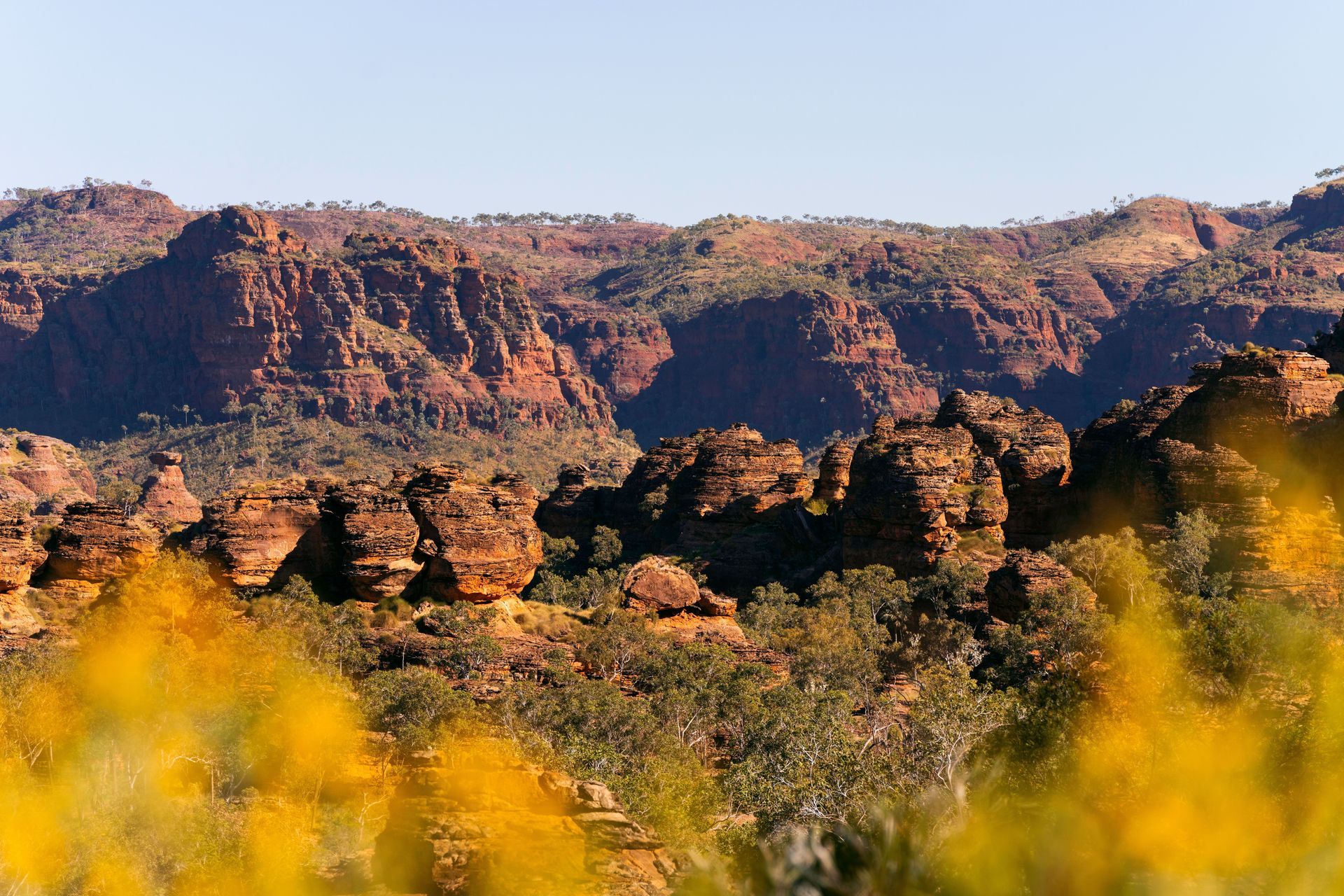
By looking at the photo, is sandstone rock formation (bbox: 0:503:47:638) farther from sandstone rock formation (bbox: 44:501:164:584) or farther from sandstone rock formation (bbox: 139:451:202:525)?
sandstone rock formation (bbox: 139:451:202:525)

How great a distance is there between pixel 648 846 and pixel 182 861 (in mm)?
12577

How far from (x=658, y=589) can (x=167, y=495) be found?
312 feet

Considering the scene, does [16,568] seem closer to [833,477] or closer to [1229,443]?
[833,477]

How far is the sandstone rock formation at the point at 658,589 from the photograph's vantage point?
59.7 metres

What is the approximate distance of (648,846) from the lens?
34.7 meters

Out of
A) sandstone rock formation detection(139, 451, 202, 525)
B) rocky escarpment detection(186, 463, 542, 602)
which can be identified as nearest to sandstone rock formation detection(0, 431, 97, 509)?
sandstone rock formation detection(139, 451, 202, 525)

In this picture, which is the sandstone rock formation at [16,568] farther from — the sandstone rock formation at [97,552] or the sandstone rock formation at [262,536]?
the sandstone rock formation at [262,536]

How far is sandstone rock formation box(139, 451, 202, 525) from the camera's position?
450 feet

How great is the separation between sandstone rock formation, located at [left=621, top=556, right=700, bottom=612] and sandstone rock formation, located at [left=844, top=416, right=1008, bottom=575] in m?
16.7

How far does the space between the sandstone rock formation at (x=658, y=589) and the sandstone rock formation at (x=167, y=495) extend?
8398 centimetres

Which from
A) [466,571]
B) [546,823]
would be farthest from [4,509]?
[546,823]

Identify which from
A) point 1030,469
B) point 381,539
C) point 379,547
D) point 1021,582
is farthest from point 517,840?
point 1030,469

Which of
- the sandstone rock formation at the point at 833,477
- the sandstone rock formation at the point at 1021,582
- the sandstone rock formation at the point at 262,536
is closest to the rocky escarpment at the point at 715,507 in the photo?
the sandstone rock formation at the point at 833,477

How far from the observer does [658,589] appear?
60.3m
